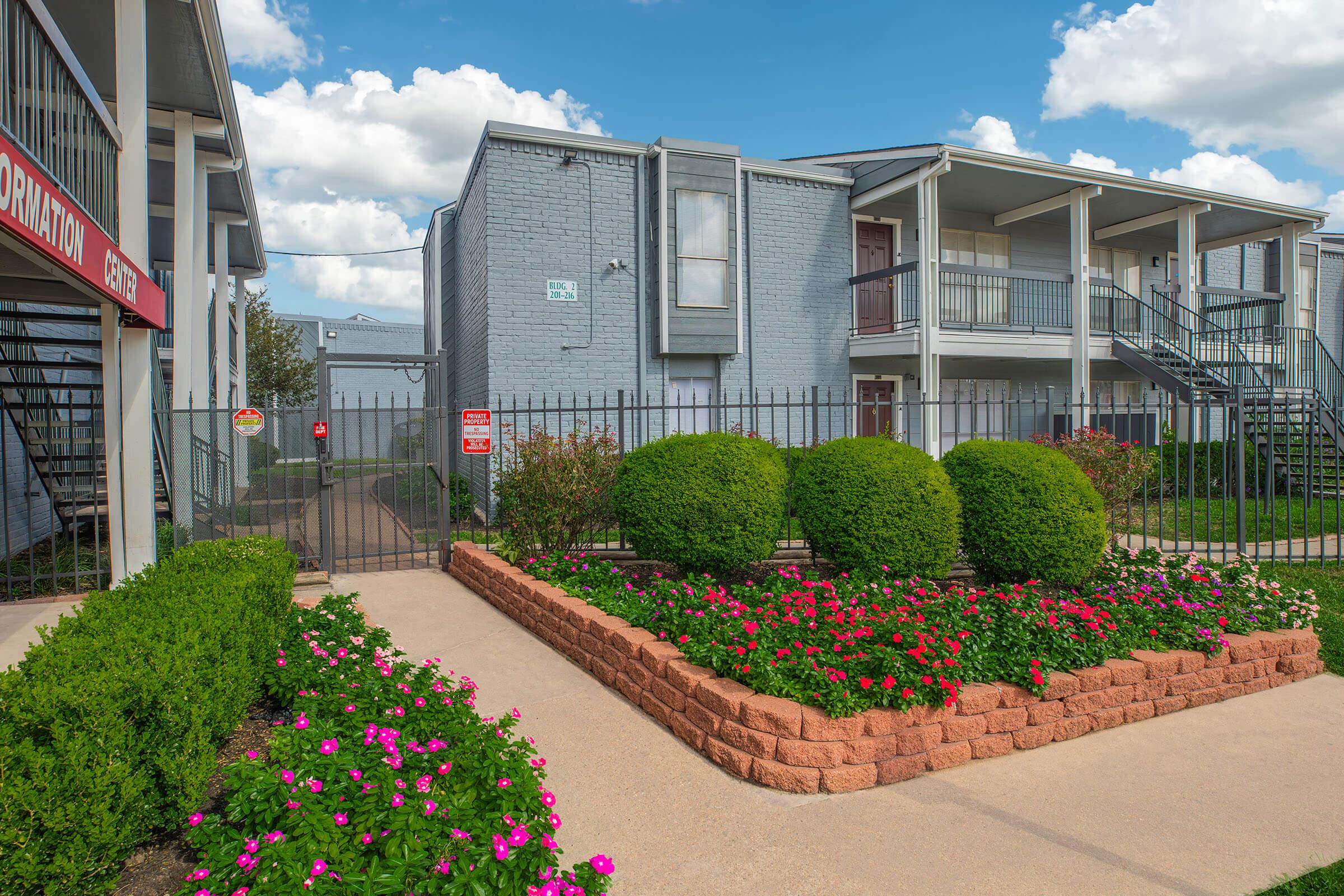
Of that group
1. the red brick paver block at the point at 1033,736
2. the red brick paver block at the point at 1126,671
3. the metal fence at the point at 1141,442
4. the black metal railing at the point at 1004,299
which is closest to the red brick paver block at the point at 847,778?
the red brick paver block at the point at 1033,736

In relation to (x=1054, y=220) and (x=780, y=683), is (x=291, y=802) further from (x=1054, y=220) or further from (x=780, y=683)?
(x=1054, y=220)

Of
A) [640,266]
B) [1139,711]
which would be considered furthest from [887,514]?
[640,266]

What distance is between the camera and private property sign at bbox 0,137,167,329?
392cm

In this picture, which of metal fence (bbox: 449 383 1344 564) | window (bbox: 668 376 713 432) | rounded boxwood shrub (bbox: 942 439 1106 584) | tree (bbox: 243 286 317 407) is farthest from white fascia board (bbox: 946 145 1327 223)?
tree (bbox: 243 286 317 407)

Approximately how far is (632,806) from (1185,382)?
14.1 m

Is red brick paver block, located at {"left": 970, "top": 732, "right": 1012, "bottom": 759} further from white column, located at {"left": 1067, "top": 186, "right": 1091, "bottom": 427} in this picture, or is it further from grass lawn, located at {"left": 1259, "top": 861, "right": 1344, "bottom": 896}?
white column, located at {"left": 1067, "top": 186, "right": 1091, "bottom": 427}

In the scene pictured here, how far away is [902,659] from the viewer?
434 cm

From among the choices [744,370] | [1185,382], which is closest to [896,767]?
[744,370]

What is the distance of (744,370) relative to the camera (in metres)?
13.8

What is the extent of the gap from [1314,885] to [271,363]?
1183 inches

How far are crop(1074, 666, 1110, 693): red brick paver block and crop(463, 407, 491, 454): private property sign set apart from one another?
245 inches

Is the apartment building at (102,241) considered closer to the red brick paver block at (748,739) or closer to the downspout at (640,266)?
the red brick paver block at (748,739)

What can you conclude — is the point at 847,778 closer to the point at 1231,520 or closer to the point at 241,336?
the point at 1231,520

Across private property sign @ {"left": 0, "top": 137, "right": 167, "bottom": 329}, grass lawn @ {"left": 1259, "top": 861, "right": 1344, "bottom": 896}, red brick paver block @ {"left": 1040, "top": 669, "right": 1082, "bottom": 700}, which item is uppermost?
private property sign @ {"left": 0, "top": 137, "right": 167, "bottom": 329}
